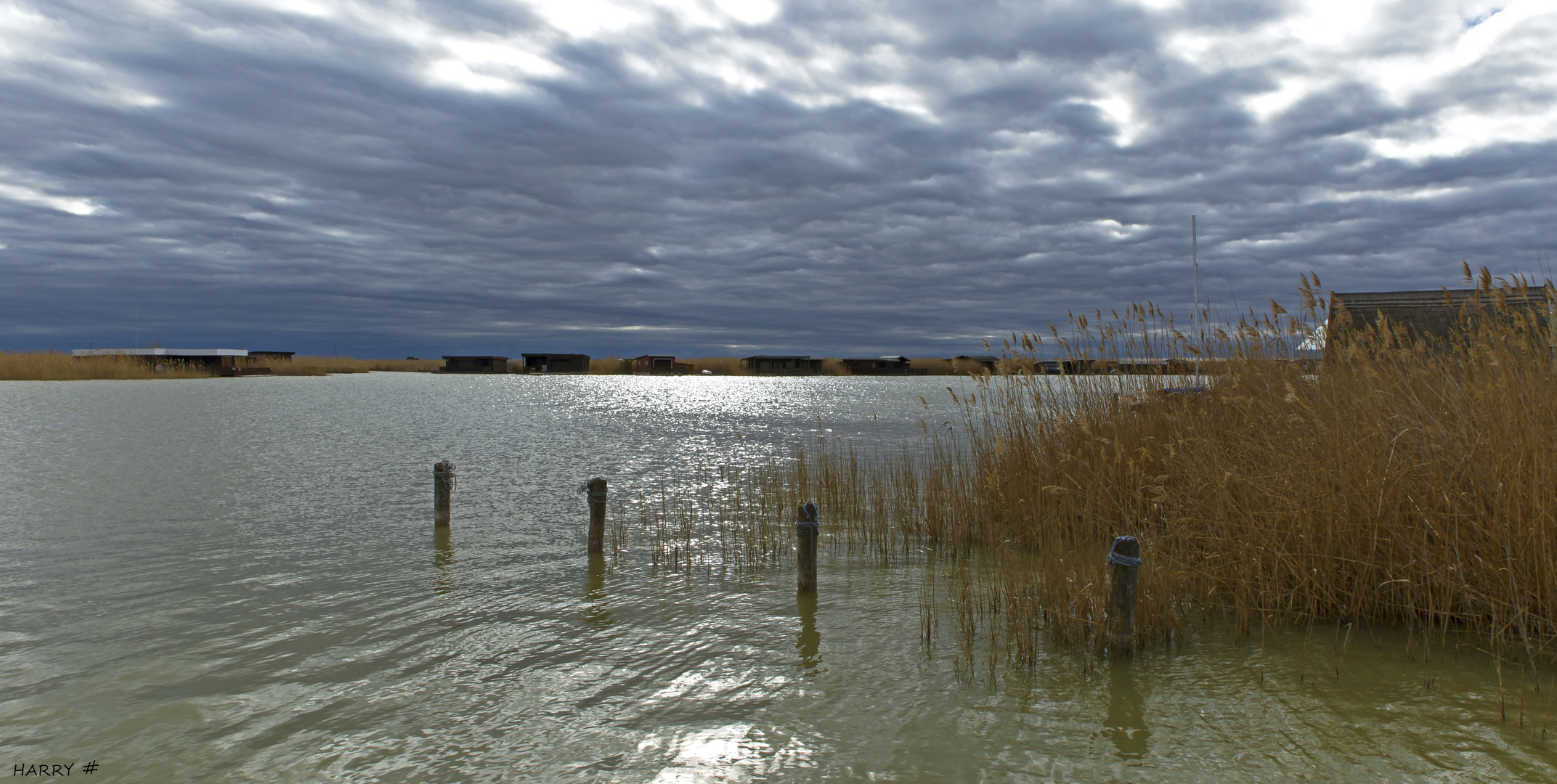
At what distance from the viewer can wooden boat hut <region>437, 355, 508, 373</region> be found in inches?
5226

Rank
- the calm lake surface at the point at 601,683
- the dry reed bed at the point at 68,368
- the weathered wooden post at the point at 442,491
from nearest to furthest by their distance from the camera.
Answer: the calm lake surface at the point at 601,683
the weathered wooden post at the point at 442,491
the dry reed bed at the point at 68,368

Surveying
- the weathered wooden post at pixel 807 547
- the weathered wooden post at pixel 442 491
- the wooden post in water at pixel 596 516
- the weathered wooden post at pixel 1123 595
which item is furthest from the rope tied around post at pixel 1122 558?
the weathered wooden post at pixel 442 491

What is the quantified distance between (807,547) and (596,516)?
11.2 feet

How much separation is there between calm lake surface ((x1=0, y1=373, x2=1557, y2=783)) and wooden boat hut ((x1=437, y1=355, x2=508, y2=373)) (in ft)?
421

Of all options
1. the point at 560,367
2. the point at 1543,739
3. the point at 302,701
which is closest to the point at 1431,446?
the point at 1543,739

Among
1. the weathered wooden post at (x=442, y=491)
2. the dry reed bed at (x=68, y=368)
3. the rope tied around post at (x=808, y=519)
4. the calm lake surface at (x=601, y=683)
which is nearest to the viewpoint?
the calm lake surface at (x=601, y=683)

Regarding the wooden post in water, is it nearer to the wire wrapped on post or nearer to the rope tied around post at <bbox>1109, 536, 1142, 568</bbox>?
the wire wrapped on post

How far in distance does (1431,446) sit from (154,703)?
9.47m

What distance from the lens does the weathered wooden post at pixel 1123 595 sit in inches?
205

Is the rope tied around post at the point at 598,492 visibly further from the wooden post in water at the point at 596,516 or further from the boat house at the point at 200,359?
the boat house at the point at 200,359

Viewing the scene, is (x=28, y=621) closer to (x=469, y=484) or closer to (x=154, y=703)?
(x=154, y=703)

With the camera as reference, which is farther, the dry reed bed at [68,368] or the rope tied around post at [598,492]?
the dry reed bed at [68,368]

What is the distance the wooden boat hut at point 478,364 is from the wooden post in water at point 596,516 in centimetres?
13240

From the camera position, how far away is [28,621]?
6980 mm
